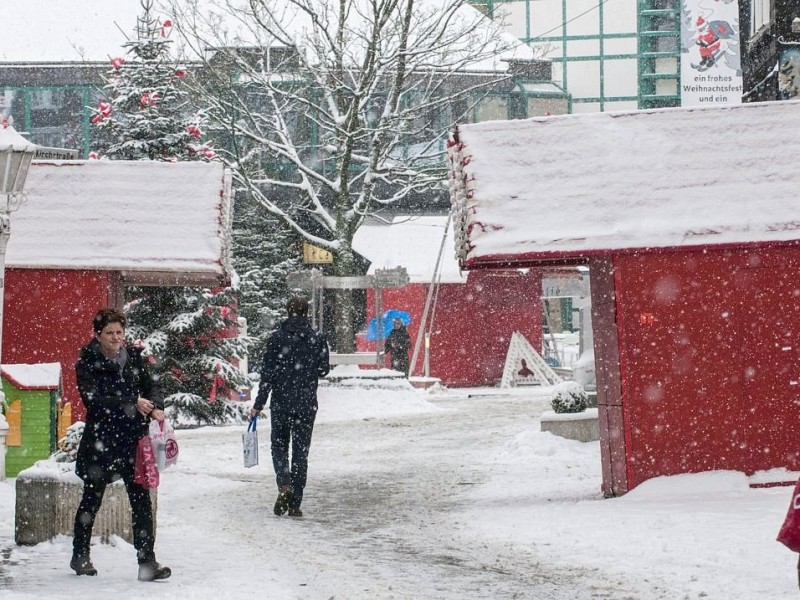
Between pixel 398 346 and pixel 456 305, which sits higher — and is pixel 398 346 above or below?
below

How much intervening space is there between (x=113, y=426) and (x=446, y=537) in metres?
3.12

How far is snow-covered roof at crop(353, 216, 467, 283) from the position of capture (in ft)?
113

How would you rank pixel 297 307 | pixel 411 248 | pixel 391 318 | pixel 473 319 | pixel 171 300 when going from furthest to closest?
pixel 411 248 < pixel 473 319 < pixel 391 318 < pixel 171 300 < pixel 297 307

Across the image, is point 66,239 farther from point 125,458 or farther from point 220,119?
point 220,119

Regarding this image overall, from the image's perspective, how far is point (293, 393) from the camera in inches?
452

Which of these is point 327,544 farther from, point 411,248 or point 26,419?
point 411,248

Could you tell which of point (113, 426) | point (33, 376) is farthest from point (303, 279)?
point (113, 426)

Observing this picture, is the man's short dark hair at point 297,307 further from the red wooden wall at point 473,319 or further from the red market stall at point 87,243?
the red wooden wall at point 473,319

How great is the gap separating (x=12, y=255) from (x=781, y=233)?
9265 millimetres

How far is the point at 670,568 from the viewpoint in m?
8.59

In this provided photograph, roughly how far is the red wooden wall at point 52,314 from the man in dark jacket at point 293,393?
5.50m

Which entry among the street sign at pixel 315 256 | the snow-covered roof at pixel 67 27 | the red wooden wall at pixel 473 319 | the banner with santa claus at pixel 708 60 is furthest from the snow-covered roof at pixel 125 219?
the banner with santa claus at pixel 708 60

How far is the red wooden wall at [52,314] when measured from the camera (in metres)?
16.5

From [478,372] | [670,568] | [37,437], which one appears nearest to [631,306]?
[670,568]
